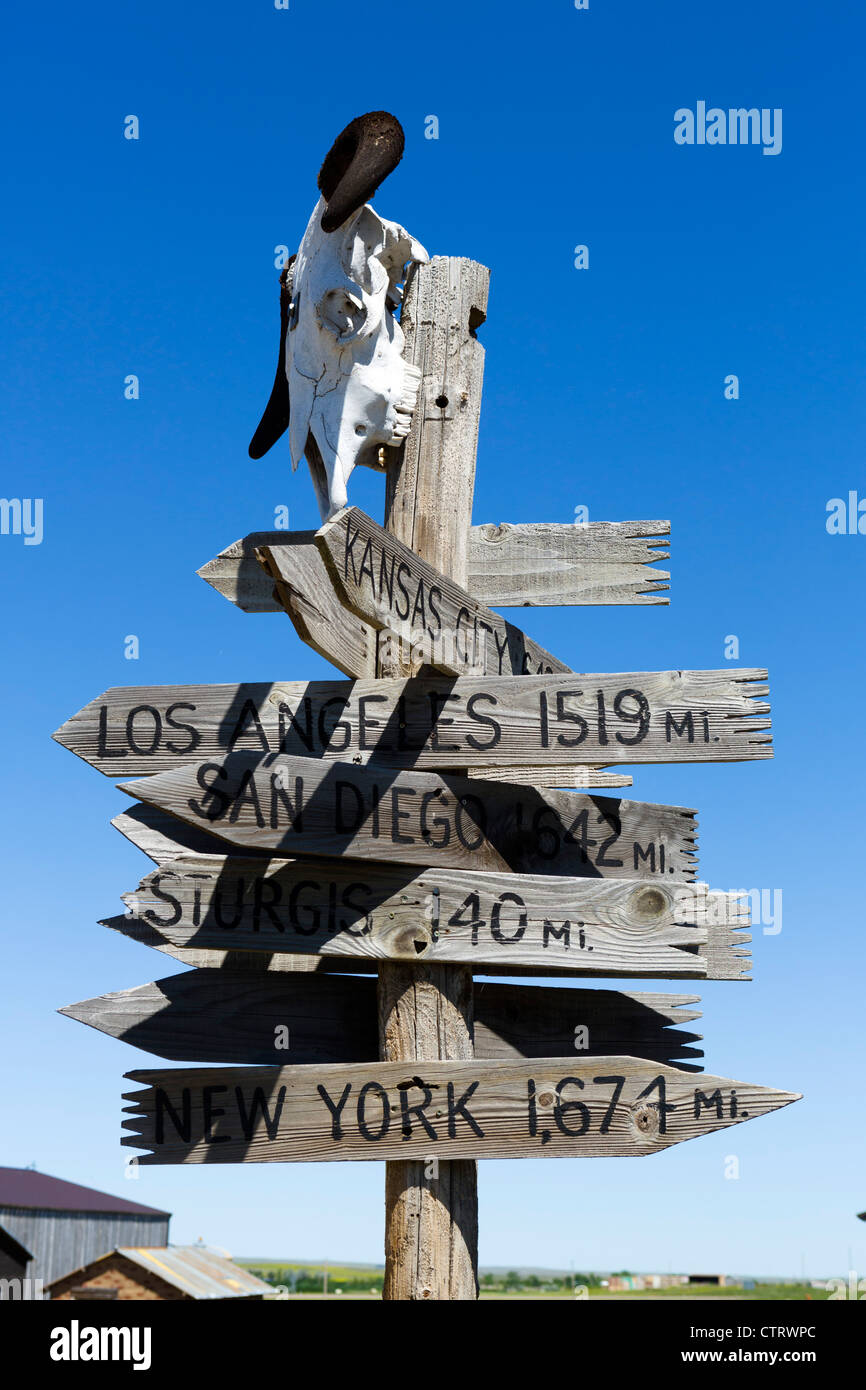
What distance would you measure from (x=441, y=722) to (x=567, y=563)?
3.79ft

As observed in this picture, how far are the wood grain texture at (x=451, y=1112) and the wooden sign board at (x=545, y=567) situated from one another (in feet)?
6.26

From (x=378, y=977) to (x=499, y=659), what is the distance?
132 cm

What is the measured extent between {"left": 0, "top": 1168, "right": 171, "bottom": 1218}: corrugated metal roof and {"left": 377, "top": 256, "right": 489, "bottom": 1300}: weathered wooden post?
3559 cm

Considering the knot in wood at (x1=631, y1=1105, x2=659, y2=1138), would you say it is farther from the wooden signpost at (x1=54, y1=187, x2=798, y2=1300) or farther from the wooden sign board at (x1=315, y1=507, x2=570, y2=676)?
the wooden sign board at (x1=315, y1=507, x2=570, y2=676)

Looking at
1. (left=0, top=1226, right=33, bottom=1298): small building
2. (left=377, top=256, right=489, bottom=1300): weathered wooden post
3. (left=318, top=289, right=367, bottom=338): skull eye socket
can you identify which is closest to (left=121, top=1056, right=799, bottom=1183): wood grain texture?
(left=377, top=256, right=489, bottom=1300): weathered wooden post

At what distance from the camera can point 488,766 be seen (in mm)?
4758

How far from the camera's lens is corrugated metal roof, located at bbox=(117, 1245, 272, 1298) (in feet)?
70.4

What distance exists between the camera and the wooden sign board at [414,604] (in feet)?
13.8

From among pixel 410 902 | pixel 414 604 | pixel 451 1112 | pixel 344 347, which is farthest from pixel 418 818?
pixel 344 347

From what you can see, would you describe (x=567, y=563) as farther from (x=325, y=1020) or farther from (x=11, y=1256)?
(x=11, y=1256)

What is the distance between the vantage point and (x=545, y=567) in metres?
5.54

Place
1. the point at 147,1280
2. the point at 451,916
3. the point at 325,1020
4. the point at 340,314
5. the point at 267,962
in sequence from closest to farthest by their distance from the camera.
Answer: the point at 451,916 → the point at 325,1020 → the point at 267,962 → the point at 340,314 → the point at 147,1280
